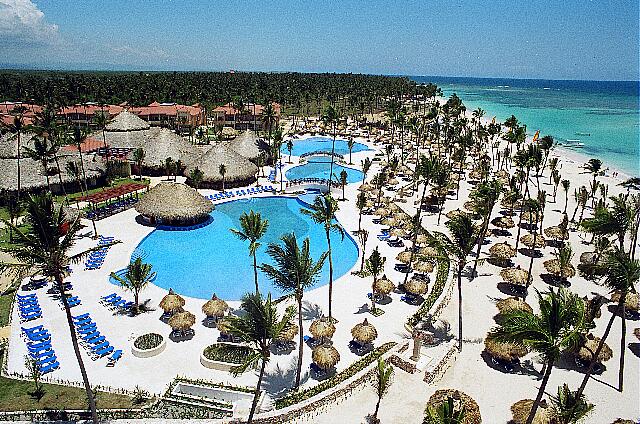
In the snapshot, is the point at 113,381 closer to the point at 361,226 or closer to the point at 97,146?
the point at 361,226

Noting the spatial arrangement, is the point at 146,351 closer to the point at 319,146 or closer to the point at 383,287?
the point at 383,287

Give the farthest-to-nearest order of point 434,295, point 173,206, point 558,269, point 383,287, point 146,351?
1. point 173,206
2. point 558,269
3. point 383,287
4. point 434,295
5. point 146,351

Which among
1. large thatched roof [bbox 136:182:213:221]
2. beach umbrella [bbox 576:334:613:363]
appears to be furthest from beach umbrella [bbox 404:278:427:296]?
large thatched roof [bbox 136:182:213:221]

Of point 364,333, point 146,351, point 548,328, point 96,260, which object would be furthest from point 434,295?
point 96,260

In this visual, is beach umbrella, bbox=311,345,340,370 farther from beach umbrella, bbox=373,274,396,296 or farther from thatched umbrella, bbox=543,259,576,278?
thatched umbrella, bbox=543,259,576,278

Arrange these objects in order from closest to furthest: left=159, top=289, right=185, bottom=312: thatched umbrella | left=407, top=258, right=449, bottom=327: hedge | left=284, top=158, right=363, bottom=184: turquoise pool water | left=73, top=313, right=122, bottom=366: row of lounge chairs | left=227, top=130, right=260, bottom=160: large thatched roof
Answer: left=73, top=313, right=122, bottom=366: row of lounge chairs → left=407, top=258, right=449, bottom=327: hedge → left=159, top=289, right=185, bottom=312: thatched umbrella → left=227, top=130, right=260, bottom=160: large thatched roof → left=284, top=158, right=363, bottom=184: turquoise pool water

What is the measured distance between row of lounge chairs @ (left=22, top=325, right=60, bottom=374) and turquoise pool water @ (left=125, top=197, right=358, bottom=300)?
8201 millimetres

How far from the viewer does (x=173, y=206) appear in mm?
39031

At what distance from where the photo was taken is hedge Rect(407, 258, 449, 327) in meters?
24.7

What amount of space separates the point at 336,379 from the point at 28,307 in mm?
19706

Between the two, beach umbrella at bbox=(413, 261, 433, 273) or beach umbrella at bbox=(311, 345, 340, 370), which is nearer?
beach umbrella at bbox=(311, 345, 340, 370)

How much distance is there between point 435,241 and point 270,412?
38.0 ft

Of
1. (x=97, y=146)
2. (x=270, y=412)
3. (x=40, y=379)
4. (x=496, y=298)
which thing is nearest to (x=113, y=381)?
(x=40, y=379)

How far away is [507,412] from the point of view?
1817 centimetres
